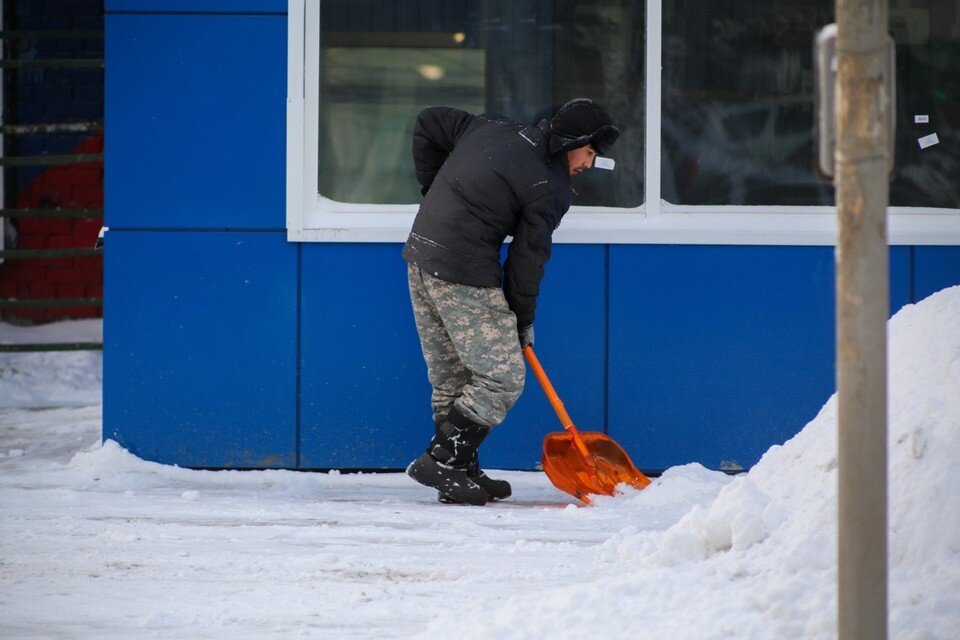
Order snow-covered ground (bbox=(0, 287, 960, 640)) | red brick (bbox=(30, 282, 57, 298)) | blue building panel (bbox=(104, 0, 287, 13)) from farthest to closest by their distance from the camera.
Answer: red brick (bbox=(30, 282, 57, 298)) → blue building panel (bbox=(104, 0, 287, 13)) → snow-covered ground (bbox=(0, 287, 960, 640))

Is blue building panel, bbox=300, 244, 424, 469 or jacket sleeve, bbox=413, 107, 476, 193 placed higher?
jacket sleeve, bbox=413, 107, 476, 193

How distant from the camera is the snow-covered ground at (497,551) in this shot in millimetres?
3566

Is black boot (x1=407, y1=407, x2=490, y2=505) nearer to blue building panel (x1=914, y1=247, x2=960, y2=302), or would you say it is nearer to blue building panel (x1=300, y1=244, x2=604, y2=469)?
blue building panel (x1=300, y1=244, x2=604, y2=469)

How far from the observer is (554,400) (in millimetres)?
5852

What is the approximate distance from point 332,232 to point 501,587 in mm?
2411

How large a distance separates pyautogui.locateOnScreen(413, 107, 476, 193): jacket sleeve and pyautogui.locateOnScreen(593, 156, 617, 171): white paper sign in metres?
0.83

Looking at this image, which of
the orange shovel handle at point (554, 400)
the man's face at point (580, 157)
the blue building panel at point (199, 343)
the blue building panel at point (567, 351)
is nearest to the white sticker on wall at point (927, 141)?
the blue building panel at point (567, 351)

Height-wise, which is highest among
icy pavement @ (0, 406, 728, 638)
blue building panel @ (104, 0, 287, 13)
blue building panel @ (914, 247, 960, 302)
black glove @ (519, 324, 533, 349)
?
blue building panel @ (104, 0, 287, 13)

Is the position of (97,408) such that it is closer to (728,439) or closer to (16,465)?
(16,465)

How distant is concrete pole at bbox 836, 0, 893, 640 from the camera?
2.64m

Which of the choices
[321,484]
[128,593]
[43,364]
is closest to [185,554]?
[128,593]

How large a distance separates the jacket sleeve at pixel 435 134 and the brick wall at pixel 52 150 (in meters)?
4.93

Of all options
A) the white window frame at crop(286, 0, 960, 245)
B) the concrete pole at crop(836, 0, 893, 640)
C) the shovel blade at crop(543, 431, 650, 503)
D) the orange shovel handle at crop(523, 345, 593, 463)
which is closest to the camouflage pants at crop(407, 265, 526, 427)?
the orange shovel handle at crop(523, 345, 593, 463)

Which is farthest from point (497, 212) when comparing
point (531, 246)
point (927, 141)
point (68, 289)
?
point (68, 289)
